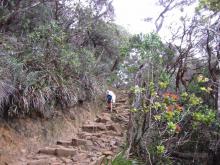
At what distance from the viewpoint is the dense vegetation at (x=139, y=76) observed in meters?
6.87

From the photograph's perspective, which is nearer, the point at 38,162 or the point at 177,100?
the point at 38,162

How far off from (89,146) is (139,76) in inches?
82.2

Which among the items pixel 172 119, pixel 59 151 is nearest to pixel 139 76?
pixel 172 119

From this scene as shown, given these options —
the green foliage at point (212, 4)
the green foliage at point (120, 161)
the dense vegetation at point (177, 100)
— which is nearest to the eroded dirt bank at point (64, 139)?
the green foliage at point (120, 161)

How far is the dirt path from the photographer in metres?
6.63

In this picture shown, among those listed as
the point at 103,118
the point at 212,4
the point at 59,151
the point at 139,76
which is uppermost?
the point at 212,4

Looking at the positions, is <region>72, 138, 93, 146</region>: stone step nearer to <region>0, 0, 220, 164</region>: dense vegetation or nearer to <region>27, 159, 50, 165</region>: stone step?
<region>0, 0, 220, 164</region>: dense vegetation

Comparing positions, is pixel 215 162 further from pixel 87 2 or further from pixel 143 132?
pixel 87 2

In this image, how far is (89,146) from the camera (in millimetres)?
7621

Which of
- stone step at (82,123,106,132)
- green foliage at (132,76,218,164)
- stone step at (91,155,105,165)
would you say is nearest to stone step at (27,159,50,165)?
stone step at (91,155,105,165)

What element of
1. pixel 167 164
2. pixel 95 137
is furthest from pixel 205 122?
pixel 95 137

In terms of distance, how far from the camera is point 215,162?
7578 mm

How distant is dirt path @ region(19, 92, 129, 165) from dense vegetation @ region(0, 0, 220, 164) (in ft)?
1.73

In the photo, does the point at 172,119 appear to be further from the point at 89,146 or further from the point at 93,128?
the point at 93,128
